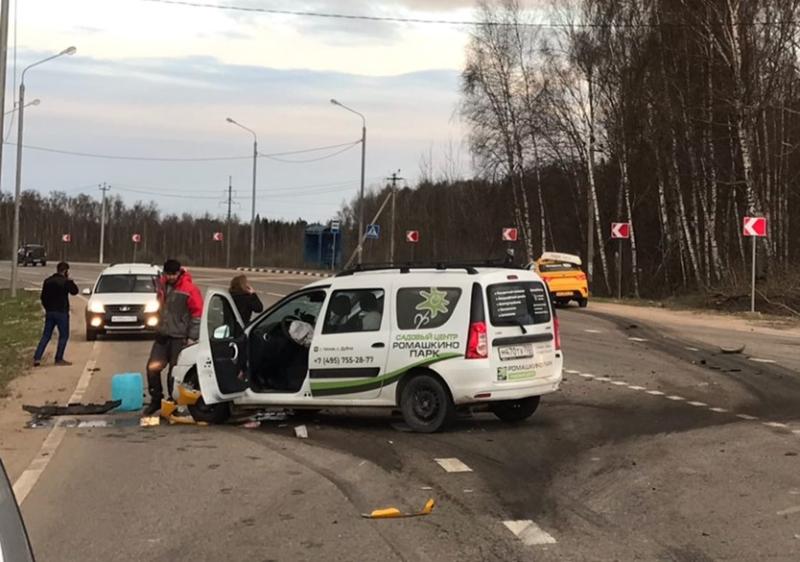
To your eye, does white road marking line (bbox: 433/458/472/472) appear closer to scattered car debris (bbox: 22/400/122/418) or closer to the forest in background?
scattered car debris (bbox: 22/400/122/418)

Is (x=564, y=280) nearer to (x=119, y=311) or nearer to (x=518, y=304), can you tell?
(x=119, y=311)

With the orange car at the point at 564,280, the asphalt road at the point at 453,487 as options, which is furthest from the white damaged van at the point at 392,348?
the orange car at the point at 564,280

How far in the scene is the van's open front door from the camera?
9.82 m

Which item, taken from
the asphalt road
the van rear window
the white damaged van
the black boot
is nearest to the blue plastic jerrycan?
the black boot

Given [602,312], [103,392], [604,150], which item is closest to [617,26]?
[604,150]

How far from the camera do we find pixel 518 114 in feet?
153

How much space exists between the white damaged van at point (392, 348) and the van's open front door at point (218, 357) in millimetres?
11

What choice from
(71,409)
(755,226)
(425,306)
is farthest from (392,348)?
(755,226)

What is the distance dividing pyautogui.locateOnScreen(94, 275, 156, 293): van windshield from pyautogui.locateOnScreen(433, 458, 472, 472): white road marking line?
15031 millimetres

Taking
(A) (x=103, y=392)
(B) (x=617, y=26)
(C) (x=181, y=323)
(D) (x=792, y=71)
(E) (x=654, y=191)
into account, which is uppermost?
(B) (x=617, y=26)

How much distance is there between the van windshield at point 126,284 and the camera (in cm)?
2150

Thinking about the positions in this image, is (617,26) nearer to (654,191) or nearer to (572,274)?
(654,191)

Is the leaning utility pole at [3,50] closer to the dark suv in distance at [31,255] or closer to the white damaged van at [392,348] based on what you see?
the white damaged van at [392,348]

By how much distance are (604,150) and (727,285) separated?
13.8 metres
